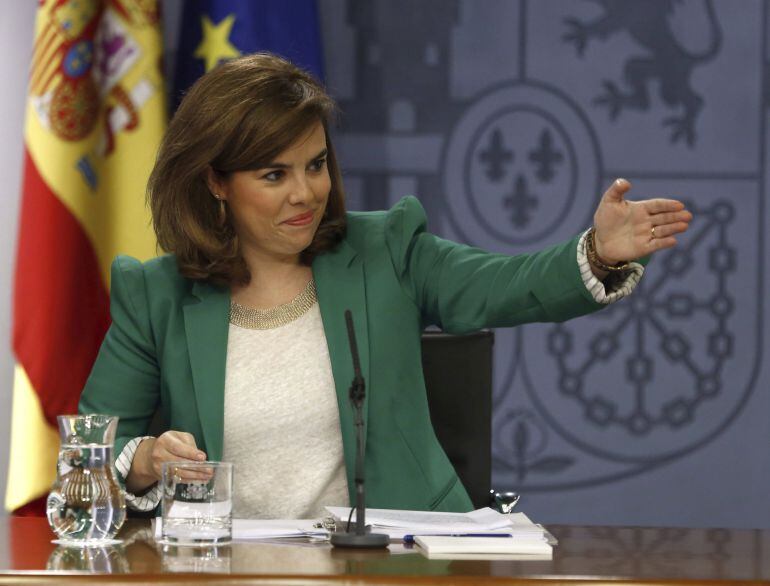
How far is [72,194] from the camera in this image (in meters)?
3.29

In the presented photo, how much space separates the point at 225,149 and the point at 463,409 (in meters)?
0.70

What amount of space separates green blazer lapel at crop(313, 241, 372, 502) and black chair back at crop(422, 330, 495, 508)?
22 cm

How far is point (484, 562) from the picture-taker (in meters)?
1.54

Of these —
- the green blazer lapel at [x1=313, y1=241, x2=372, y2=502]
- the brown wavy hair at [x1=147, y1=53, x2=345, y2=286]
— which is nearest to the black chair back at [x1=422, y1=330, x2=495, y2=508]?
the green blazer lapel at [x1=313, y1=241, x2=372, y2=502]

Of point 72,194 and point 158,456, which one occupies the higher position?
point 72,194

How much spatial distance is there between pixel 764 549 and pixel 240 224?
118 centimetres

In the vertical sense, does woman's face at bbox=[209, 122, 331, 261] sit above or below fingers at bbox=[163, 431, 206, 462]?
above

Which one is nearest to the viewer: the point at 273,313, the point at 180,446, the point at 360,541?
the point at 360,541

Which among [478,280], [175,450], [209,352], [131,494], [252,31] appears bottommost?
[131,494]

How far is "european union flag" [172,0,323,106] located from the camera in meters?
3.32

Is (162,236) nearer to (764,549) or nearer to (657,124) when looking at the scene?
(764,549)

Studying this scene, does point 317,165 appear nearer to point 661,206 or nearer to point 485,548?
point 661,206

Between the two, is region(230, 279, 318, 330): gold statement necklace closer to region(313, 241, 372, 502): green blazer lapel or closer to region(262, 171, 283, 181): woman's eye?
region(313, 241, 372, 502): green blazer lapel

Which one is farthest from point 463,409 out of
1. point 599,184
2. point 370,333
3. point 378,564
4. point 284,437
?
point 599,184
